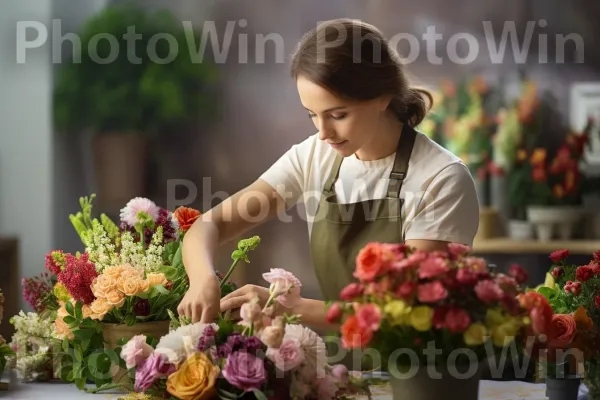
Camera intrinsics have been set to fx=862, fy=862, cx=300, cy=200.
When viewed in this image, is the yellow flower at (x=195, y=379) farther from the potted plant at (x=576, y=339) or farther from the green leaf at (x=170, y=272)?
the potted plant at (x=576, y=339)

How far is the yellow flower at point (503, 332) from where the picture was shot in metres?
1.20

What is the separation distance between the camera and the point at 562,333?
1462 mm

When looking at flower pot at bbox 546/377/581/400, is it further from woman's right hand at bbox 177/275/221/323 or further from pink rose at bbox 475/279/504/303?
woman's right hand at bbox 177/275/221/323

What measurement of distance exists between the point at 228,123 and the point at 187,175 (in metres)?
0.30

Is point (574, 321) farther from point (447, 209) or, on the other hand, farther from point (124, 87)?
point (124, 87)

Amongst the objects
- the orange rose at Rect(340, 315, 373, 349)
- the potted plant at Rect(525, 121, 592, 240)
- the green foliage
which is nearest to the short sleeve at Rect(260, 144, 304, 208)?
the orange rose at Rect(340, 315, 373, 349)

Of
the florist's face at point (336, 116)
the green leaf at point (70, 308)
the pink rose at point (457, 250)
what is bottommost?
the green leaf at point (70, 308)

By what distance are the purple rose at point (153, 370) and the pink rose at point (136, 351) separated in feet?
0.12

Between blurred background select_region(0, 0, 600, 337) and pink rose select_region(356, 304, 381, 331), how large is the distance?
7.30ft

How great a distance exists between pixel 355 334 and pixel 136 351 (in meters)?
0.39

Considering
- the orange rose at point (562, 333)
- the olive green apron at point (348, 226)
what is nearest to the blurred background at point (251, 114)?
the olive green apron at point (348, 226)

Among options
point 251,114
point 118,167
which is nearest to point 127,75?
point 118,167

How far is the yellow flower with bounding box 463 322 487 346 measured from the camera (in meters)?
1.19

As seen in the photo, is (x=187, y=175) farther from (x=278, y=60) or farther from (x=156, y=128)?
(x=278, y=60)
